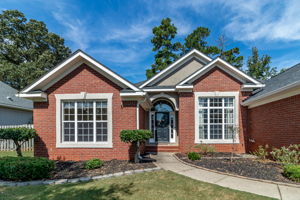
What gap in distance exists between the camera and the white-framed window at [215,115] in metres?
10.6

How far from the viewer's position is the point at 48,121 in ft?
29.3

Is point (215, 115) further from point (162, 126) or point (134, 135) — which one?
point (134, 135)

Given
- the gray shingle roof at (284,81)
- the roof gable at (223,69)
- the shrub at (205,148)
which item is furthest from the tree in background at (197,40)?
the shrub at (205,148)

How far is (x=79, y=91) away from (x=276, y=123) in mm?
9693

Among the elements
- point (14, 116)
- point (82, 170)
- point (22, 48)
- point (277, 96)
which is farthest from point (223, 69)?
point (22, 48)

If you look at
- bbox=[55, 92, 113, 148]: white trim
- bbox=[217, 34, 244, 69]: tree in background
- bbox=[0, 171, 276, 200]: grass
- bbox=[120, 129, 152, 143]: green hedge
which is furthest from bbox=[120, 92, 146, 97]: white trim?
bbox=[217, 34, 244, 69]: tree in background

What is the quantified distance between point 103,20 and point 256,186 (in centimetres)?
1425

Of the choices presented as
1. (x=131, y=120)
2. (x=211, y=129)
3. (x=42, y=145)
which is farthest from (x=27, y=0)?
(x=211, y=129)

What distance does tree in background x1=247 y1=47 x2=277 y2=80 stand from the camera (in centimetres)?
3550

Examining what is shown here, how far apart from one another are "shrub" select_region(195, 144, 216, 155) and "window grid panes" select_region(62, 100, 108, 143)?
5352 millimetres

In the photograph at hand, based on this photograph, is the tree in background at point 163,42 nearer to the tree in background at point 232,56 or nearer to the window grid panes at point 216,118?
the tree in background at point 232,56

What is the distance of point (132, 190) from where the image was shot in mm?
4832

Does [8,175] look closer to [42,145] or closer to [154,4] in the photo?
[42,145]

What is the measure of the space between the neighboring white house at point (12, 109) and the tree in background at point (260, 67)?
37941 millimetres
